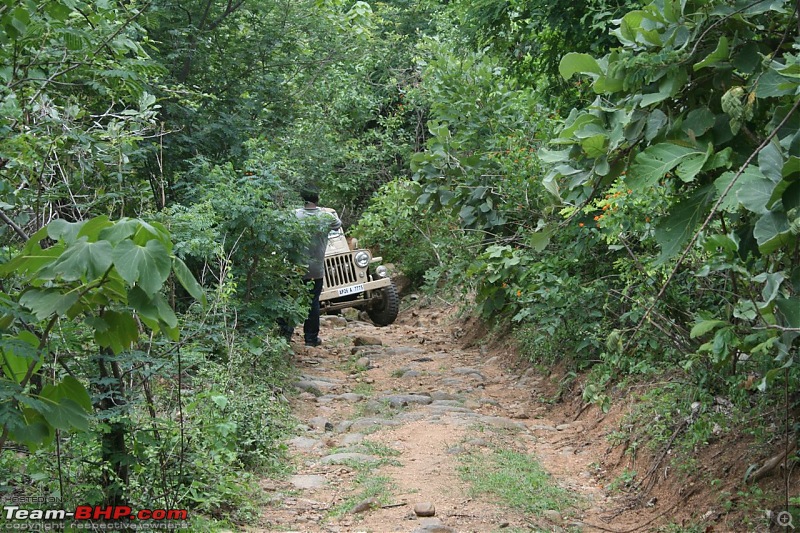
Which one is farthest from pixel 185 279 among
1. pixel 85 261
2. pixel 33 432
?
pixel 33 432

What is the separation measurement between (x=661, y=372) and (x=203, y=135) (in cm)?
639

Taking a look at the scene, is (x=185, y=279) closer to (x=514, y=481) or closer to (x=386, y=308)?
(x=514, y=481)

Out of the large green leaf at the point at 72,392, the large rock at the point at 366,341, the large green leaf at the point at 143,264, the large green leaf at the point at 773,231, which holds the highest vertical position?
the large green leaf at the point at 143,264

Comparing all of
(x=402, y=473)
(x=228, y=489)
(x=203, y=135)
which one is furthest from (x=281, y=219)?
(x=228, y=489)

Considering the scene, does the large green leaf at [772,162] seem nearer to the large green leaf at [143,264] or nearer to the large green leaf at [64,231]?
the large green leaf at [143,264]

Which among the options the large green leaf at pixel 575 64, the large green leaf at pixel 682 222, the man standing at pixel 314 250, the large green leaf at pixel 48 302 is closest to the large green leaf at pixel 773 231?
the large green leaf at pixel 682 222

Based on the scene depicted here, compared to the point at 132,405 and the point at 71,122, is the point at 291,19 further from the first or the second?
the point at 132,405

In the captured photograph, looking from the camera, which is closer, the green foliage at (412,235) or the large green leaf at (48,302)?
the large green leaf at (48,302)

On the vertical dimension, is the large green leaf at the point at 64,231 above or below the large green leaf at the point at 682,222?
above

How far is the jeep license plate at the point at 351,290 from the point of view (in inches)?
562
